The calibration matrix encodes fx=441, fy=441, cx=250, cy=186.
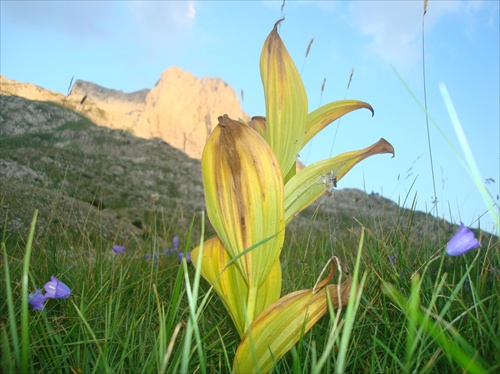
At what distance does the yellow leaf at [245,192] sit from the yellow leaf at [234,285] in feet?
0.32

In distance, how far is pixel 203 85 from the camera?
12238cm

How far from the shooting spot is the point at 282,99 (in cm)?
174

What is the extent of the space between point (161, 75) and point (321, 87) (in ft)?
402

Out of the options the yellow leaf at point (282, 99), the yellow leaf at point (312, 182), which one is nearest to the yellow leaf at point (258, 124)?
the yellow leaf at point (282, 99)

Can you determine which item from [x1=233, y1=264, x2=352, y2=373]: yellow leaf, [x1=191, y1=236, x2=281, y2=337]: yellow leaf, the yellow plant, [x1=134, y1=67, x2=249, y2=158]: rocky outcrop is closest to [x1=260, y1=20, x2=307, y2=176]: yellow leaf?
the yellow plant

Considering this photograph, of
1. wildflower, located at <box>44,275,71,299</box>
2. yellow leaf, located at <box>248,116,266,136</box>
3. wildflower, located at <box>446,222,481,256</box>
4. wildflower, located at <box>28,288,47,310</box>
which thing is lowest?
wildflower, located at <box>28,288,47,310</box>

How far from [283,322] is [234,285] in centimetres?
33

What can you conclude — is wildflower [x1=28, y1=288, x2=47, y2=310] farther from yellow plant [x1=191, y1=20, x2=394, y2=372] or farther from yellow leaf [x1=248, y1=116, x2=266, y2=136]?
yellow leaf [x1=248, y1=116, x2=266, y2=136]

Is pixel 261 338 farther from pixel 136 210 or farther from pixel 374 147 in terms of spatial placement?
pixel 136 210

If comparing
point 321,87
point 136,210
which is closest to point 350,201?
point 136,210

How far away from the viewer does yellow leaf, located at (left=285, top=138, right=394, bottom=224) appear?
1747 mm

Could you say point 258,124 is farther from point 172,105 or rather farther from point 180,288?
point 172,105

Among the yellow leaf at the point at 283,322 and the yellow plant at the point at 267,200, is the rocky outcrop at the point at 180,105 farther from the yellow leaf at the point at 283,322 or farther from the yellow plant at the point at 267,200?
the yellow leaf at the point at 283,322

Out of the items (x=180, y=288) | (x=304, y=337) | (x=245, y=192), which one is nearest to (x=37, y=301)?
(x=180, y=288)
